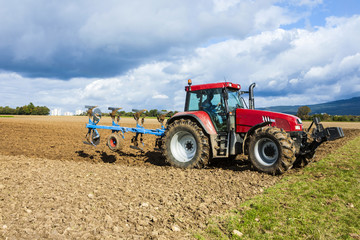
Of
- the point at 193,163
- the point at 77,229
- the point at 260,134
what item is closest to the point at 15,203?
the point at 77,229

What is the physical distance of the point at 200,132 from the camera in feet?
24.4

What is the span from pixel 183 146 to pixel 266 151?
93.8 inches

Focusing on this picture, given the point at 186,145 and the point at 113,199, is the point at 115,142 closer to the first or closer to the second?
the point at 186,145

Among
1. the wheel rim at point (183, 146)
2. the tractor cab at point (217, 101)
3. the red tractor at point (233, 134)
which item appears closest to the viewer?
the red tractor at point (233, 134)

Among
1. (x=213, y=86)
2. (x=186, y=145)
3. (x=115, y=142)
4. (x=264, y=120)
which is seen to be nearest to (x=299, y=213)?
(x=264, y=120)

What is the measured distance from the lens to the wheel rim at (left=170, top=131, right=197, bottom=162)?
26.1 feet

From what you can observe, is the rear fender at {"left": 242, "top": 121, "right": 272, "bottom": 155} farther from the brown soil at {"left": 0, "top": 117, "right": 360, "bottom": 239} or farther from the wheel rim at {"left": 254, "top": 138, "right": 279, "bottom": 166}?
the brown soil at {"left": 0, "top": 117, "right": 360, "bottom": 239}

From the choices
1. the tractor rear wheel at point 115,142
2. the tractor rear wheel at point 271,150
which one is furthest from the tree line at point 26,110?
the tractor rear wheel at point 271,150

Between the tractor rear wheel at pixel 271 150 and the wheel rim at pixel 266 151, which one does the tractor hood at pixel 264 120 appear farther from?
the wheel rim at pixel 266 151

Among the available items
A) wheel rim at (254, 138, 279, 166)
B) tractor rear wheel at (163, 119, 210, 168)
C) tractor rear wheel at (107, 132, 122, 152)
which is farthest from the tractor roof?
tractor rear wheel at (107, 132, 122, 152)

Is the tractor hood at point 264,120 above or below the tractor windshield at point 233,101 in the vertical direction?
below

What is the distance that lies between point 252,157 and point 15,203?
16.7 feet

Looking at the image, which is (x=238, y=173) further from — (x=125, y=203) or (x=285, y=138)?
(x=125, y=203)

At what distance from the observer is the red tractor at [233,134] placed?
265 inches
